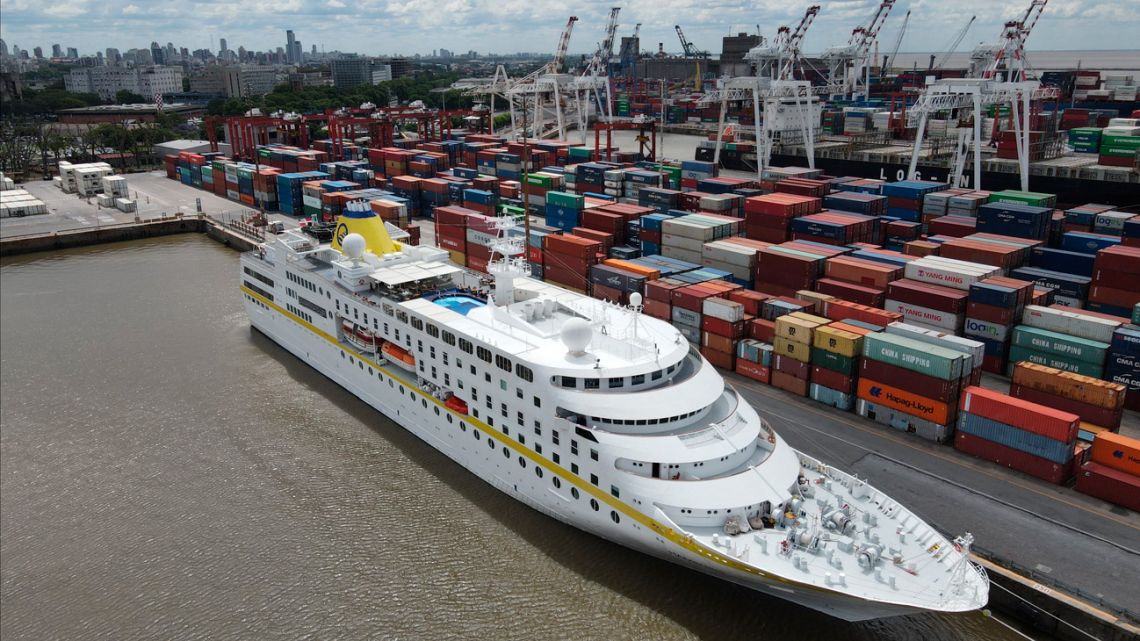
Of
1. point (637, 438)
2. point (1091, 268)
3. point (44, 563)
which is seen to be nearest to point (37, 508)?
point (44, 563)

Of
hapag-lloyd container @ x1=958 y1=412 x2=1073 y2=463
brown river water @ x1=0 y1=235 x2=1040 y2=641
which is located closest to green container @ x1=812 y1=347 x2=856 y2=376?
hapag-lloyd container @ x1=958 y1=412 x2=1073 y2=463

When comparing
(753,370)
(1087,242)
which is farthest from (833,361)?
(1087,242)

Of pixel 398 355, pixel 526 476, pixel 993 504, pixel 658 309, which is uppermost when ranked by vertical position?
pixel 658 309

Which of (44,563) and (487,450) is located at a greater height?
(487,450)

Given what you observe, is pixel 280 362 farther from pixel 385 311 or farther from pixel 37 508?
pixel 37 508

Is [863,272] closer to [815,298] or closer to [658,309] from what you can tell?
[815,298]

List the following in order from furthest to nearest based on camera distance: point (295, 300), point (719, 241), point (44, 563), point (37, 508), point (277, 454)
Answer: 1. point (719, 241)
2. point (295, 300)
3. point (277, 454)
4. point (37, 508)
5. point (44, 563)

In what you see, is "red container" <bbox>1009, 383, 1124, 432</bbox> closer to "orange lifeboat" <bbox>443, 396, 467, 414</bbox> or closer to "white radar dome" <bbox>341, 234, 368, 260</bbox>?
"orange lifeboat" <bbox>443, 396, 467, 414</bbox>
